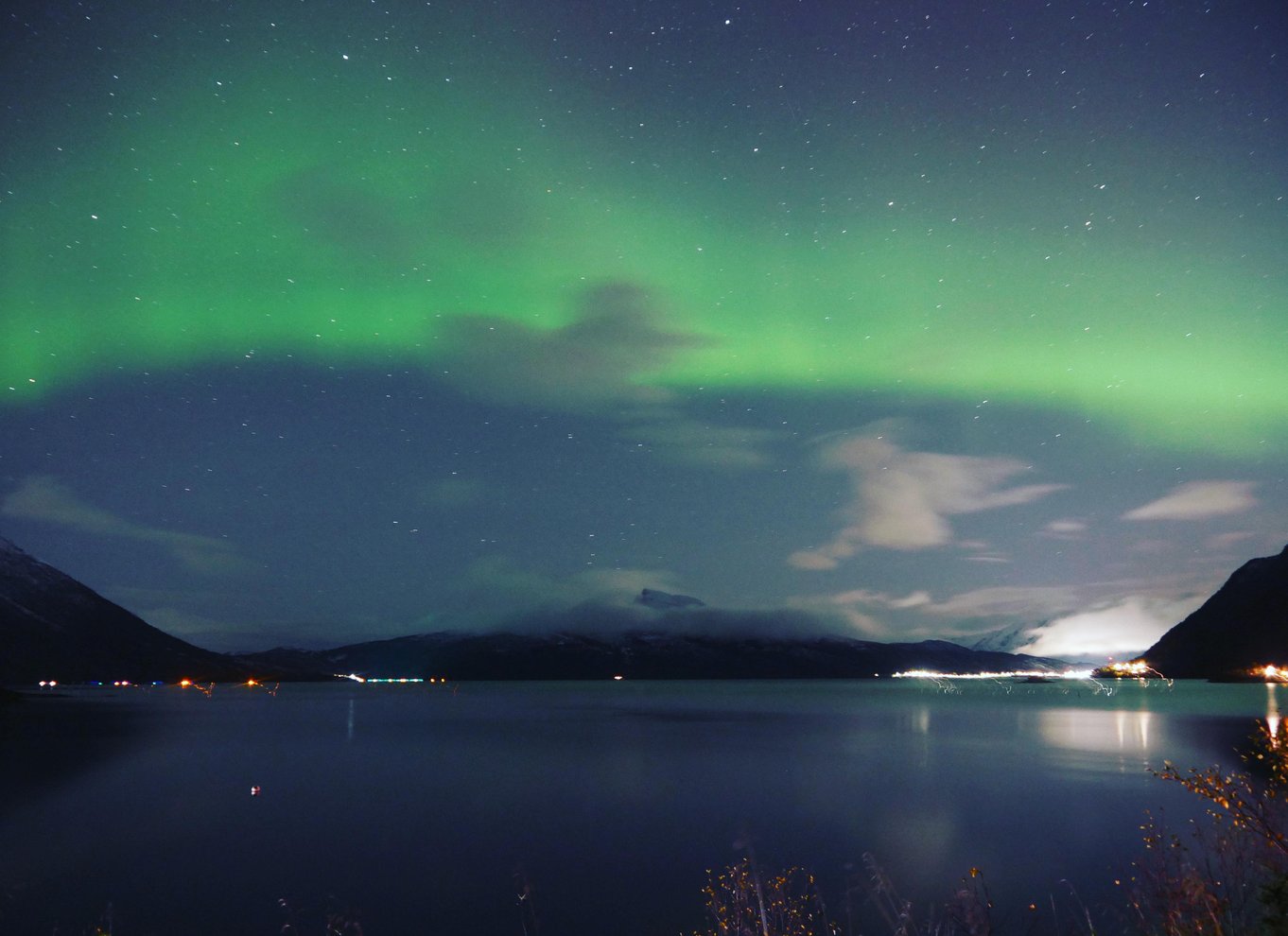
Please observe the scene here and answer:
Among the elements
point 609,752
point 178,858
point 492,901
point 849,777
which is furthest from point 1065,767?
point 178,858

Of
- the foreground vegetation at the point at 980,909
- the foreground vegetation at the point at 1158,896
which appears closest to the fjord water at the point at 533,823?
the foreground vegetation at the point at 980,909

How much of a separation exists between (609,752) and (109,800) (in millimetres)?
44733

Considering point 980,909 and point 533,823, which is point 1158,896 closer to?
point 980,909

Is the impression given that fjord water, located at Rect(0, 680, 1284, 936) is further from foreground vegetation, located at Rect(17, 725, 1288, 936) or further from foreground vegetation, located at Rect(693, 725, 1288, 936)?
foreground vegetation, located at Rect(693, 725, 1288, 936)

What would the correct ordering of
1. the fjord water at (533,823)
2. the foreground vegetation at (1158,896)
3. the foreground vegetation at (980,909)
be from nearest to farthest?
the foreground vegetation at (1158,896) → the foreground vegetation at (980,909) → the fjord water at (533,823)

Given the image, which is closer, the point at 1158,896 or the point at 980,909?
the point at 1158,896

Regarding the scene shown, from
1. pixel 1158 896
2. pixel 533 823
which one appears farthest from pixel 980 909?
pixel 533 823

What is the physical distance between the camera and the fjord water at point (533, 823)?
3114cm

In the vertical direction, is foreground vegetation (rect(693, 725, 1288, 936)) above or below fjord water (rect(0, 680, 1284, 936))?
above

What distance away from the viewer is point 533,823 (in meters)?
48.0

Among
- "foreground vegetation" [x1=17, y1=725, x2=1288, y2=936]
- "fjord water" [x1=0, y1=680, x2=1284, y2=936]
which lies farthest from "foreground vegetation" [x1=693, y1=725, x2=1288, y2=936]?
"fjord water" [x1=0, y1=680, x2=1284, y2=936]

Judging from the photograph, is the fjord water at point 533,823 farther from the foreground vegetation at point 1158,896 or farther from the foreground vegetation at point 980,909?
the foreground vegetation at point 1158,896

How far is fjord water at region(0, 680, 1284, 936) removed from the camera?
3114cm

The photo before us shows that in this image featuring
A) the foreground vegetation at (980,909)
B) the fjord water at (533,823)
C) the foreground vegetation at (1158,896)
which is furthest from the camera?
the fjord water at (533,823)
